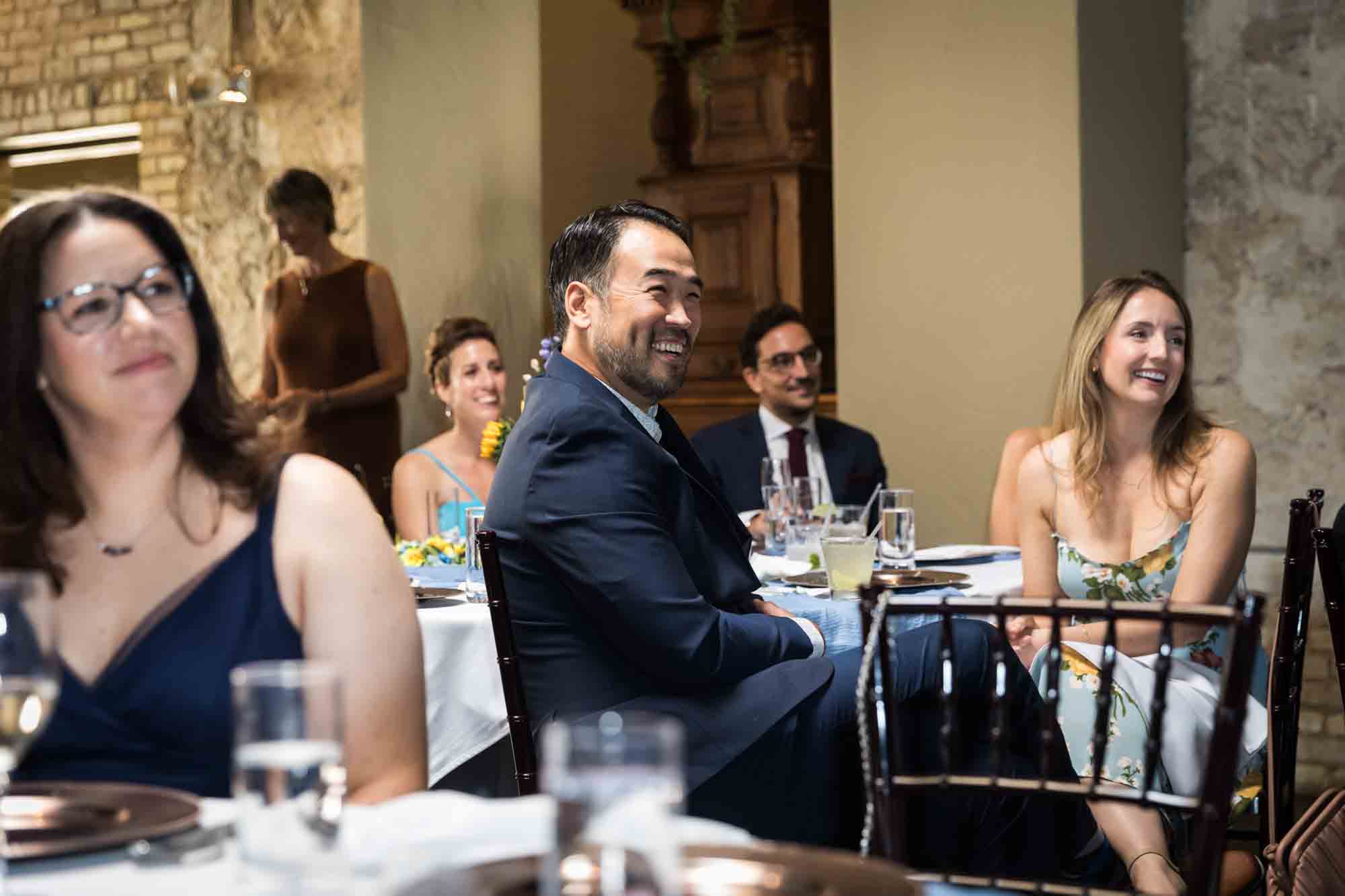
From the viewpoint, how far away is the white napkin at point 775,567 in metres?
3.62

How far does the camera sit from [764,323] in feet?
18.2

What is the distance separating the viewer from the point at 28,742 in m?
1.28

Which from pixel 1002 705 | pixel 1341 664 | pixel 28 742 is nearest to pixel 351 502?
pixel 28 742

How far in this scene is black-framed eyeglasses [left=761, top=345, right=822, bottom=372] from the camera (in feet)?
17.9

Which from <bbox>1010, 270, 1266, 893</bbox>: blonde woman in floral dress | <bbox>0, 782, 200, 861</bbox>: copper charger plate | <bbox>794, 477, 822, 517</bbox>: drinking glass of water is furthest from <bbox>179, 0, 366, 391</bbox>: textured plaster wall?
<bbox>0, 782, 200, 861</bbox>: copper charger plate

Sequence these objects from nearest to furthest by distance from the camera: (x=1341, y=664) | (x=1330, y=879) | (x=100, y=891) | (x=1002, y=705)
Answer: (x=100, y=891)
(x=1002, y=705)
(x=1330, y=879)
(x=1341, y=664)

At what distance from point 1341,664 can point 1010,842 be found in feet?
2.21

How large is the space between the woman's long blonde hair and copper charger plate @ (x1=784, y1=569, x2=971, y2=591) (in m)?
0.36

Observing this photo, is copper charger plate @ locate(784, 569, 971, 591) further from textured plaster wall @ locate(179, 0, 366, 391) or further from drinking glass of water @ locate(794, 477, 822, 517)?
textured plaster wall @ locate(179, 0, 366, 391)

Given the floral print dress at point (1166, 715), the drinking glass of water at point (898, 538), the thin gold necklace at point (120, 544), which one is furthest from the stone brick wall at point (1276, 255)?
the thin gold necklace at point (120, 544)

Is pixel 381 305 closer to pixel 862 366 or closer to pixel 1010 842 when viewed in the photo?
pixel 862 366

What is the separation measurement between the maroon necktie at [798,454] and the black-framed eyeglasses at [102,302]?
369cm

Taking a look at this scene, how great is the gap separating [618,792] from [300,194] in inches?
212

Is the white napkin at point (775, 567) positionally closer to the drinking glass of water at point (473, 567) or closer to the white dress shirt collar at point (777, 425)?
the drinking glass of water at point (473, 567)
